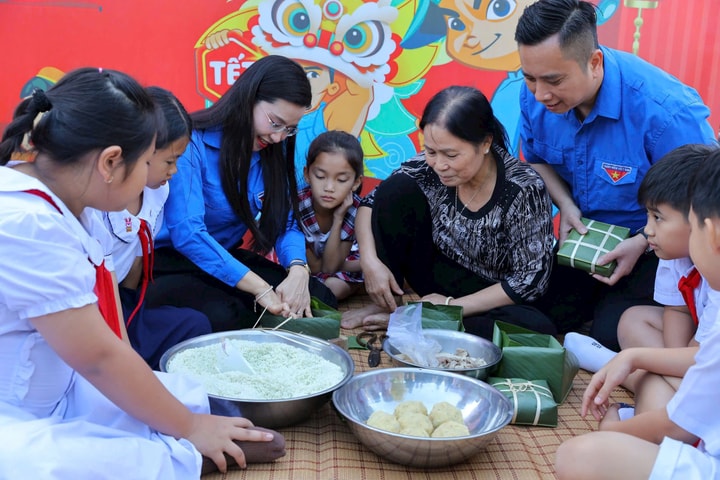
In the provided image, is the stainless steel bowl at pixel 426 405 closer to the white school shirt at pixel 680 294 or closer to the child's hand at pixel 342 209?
the white school shirt at pixel 680 294

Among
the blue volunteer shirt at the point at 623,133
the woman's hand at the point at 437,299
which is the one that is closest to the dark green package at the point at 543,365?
the woman's hand at the point at 437,299

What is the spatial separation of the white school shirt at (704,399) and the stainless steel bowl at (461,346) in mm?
814

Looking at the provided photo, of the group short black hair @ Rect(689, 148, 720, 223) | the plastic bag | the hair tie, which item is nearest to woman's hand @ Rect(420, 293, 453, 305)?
the plastic bag

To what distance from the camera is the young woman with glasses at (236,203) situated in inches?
103

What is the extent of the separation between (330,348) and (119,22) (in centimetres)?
207

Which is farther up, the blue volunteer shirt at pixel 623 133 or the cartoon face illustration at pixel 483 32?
the cartoon face illustration at pixel 483 32

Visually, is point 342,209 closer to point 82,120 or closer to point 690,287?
point 690,287

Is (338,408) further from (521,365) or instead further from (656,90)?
(656,90)

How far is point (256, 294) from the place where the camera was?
2.60 metres

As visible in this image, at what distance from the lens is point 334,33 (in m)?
3.48

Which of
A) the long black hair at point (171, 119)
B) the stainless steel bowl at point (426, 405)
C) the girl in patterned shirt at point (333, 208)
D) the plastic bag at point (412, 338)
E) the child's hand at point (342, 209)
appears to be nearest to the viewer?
the stainless steel bowl at point (426, 405)

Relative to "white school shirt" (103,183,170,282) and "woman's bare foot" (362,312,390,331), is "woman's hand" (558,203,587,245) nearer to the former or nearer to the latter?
"woman's bare foot" (362,312,390,331)

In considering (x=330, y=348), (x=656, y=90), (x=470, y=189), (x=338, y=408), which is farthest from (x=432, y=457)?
(x=656, y=90)

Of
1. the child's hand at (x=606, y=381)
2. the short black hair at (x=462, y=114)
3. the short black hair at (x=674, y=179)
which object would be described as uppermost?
the short black hair at (x=462, y=114)
